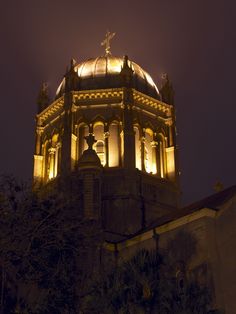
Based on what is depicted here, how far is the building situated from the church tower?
0.07 m

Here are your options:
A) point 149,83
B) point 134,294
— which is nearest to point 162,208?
point 149,83

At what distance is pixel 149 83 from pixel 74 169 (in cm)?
1030

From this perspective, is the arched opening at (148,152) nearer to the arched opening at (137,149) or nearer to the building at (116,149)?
the building at (116,149)

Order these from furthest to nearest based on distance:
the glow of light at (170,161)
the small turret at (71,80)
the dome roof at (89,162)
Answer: the small turret at (71,80)
the glow of light at (170,161)
the dome roof at (89,162)

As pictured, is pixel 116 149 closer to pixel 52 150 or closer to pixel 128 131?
pixel 128 131

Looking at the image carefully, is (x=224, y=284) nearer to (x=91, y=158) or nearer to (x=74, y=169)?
(x=91, y=158)

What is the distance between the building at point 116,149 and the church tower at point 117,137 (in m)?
0.07

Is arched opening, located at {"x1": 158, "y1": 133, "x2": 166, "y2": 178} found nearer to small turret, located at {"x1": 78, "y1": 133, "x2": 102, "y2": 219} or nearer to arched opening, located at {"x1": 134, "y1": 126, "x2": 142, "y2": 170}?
arched opening, located at {"x1": 134, "y1": 126, "x2": 142, "y2": 170}

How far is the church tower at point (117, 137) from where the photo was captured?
4009 centimetres

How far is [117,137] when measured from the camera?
142ft

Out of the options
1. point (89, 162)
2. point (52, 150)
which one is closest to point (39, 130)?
point (52, 150)

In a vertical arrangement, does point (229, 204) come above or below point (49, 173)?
below

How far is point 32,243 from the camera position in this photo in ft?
85.4

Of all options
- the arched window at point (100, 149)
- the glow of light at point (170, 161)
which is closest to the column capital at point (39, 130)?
the arched window at point (100, 149)
